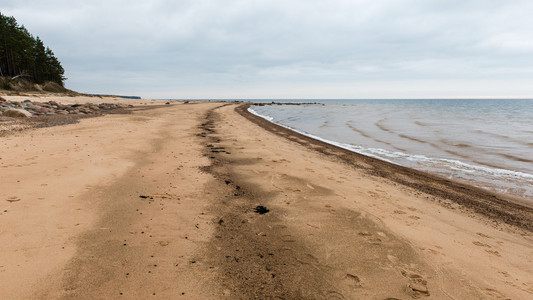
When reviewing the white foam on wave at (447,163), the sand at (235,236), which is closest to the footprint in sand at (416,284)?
the sand at (235,236)

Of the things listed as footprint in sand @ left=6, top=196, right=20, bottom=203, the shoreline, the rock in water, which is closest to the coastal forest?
the rock in water

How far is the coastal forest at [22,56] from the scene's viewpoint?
4770 cm

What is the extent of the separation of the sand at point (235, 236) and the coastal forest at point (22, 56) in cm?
5809

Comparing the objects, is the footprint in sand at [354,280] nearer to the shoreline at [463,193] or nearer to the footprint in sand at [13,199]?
the shoreline at [463,193]

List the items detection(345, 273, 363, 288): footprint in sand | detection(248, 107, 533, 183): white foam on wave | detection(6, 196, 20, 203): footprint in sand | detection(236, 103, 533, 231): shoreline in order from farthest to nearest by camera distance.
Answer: detection(248, 107, 533, 183): white foam on wave → detection(236, 103, 533, 231): shoreline → detection(6, 196, 20, 203): footprint in sand → detection(345, 273, 363, 288): footprint in sand

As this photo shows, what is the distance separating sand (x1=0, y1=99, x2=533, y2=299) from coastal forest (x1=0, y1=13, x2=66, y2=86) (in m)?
58.1

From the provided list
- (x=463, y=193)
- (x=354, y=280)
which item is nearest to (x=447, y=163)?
(x=463, y=193)

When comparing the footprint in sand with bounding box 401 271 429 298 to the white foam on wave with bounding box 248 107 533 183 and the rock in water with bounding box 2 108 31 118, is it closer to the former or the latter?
the white foam on wave with bounding box 248 107 533 183

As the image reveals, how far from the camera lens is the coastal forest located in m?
47.7

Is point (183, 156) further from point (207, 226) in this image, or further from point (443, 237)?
point (443, 237)

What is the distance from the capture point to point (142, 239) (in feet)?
11.4

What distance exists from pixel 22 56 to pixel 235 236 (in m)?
70.4

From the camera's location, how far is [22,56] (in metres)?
51.7

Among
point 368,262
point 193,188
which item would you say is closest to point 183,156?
point 193,188
